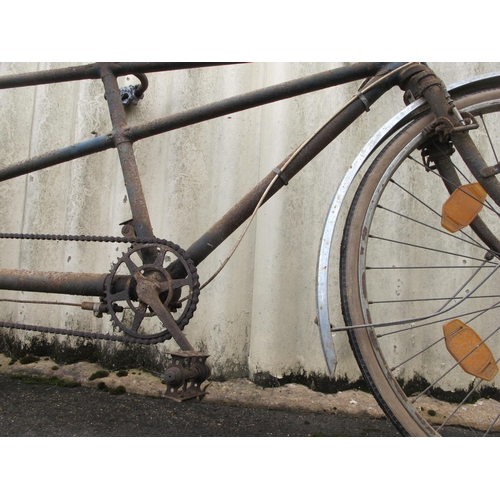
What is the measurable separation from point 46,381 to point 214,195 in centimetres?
107

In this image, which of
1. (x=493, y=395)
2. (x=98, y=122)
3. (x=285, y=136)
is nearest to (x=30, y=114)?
(x=98, y=122)

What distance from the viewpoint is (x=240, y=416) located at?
1.30 meters

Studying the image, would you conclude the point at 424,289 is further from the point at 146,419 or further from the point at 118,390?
the point at 118,390

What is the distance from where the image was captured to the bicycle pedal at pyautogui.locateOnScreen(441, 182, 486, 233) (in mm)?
935

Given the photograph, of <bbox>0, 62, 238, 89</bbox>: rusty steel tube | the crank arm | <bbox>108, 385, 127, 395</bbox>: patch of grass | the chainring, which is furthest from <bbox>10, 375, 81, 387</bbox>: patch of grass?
<bbox>0, 62, 238, 89</bbox>: rusty steel tube

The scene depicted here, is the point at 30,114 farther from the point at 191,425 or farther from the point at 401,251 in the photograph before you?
the point at 401,251

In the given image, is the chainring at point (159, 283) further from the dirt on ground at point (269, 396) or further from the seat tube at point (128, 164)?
the dirt on ground at point (269, 396)

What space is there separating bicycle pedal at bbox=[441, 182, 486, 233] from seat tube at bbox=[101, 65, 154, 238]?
2.73 ft

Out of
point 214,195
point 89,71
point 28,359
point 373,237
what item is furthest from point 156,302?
point 28,359

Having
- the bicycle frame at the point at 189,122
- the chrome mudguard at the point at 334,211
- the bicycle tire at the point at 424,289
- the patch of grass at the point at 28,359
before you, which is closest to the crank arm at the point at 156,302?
the bicycle frame at the point at 189,122

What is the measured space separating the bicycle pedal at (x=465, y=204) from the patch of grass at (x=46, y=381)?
4.93 ft

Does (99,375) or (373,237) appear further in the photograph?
(99,375)

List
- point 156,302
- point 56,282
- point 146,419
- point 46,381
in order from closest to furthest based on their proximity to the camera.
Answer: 1. point 156,302
2. point 56,282
3. point 146,419
4. point 46,381

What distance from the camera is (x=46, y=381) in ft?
5.12
